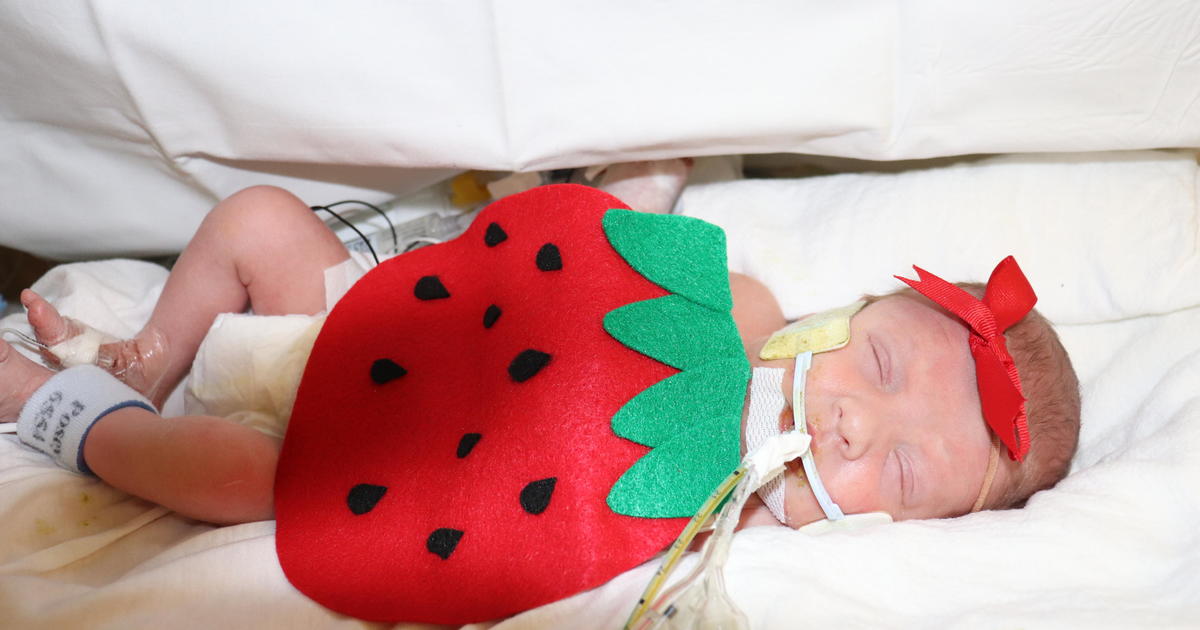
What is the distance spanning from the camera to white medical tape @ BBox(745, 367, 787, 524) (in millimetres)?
1090

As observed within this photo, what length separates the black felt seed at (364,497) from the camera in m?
1.02

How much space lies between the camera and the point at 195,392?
1.23 metres

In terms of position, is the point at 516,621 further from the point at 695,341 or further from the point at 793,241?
the point at 793,241

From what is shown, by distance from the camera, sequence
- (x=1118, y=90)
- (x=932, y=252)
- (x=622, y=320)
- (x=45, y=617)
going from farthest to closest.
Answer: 1. (x=932, y=252)
2. (x=1118, y=90)
3. (x=622, y=320)
4. (x=45, y=617)

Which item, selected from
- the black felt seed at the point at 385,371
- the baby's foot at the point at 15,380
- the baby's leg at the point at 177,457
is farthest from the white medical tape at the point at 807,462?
the baby's foot at the point at 15,380

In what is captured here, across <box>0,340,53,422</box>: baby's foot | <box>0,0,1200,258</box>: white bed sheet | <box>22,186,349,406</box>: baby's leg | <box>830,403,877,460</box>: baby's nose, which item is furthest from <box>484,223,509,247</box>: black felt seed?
<box>0,340,53,422</box>: baby's foot

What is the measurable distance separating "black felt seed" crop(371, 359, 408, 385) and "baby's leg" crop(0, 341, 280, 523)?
0.56 feet

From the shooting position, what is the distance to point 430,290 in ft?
3.81

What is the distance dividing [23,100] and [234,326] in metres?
0.44

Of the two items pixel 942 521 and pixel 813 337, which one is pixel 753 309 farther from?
pixel 942 521

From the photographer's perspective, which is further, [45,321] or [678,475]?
[45,321]

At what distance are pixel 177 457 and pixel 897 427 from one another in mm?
862

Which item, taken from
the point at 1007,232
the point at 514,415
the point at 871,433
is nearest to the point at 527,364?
the point at 514,415

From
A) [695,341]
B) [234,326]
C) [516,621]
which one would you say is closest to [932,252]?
[695,341]
